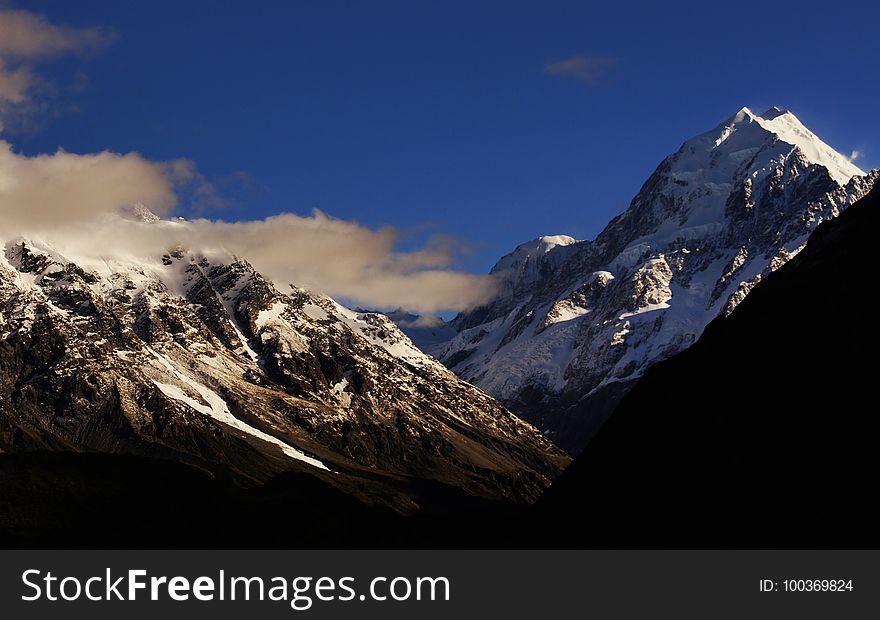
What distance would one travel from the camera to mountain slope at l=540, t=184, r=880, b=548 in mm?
161500

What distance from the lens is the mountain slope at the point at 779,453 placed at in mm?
161500

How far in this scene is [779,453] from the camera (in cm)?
17438
